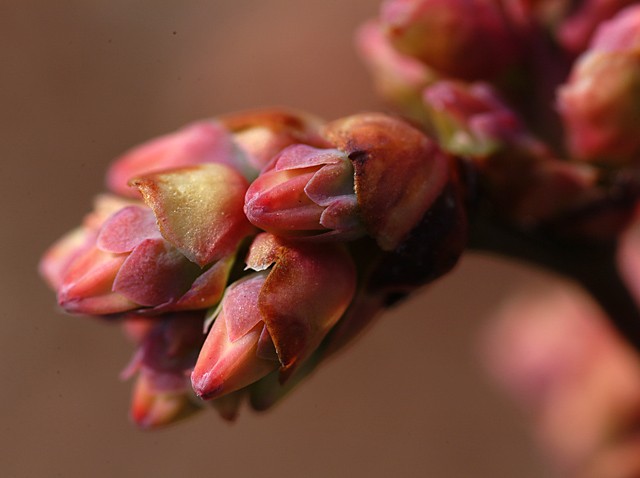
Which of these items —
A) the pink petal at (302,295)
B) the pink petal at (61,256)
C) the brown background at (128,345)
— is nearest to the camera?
the pink petal at (302,295)

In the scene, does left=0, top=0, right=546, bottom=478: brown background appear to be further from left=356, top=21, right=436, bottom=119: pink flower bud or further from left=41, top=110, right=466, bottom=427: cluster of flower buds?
left=41, top=110, right=466, bottom=427: cluster of flower buds

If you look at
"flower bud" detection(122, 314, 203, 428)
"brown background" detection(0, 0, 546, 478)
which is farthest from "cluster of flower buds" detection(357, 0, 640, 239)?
"brown background" detection(0, 0, 546, 478)

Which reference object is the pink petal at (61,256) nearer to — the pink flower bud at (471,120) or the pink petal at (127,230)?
the pink petal at (127,230)

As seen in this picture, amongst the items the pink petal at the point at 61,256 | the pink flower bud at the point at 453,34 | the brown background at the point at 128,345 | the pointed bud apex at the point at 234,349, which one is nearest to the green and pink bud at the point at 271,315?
the pointed bud apex at the point at 234,349

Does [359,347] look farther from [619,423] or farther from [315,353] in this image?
[315,353]

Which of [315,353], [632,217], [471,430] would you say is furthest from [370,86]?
[315,353]

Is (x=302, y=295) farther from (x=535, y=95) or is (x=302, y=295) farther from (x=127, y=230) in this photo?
(x=535, y=95)
